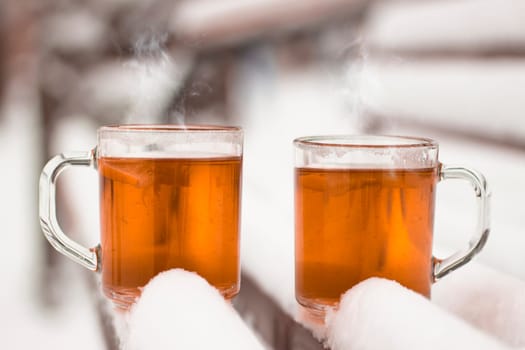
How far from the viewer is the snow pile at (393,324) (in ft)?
1.58

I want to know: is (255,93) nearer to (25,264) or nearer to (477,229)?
(25,264)

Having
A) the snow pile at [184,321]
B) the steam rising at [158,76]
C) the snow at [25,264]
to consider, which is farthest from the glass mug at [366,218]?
the snow at [25,264]

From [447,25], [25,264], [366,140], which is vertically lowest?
[25,264]

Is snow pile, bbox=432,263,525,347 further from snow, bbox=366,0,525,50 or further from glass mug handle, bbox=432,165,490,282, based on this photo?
snow, bbox=366,0,525,50

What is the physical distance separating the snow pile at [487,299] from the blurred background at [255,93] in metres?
0.19

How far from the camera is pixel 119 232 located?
737mm

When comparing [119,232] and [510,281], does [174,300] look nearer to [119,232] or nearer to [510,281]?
[119,232]

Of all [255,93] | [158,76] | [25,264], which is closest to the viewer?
[158,76]

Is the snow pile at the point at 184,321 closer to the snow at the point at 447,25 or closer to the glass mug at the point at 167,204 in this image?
A: the glass mug at the point at 167,204

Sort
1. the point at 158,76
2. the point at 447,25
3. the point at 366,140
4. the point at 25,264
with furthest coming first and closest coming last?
the point at 25,264 < the point at 158,76 < the point at 447,25 < the point at 366,140

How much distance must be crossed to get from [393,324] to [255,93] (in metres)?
1.26

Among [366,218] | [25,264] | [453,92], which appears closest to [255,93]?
[453,92]

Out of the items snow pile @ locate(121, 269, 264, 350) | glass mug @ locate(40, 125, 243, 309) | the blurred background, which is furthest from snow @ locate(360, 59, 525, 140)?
snow pile @ locate(121, 269, 264, 350)

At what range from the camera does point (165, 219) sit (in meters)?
0.72
